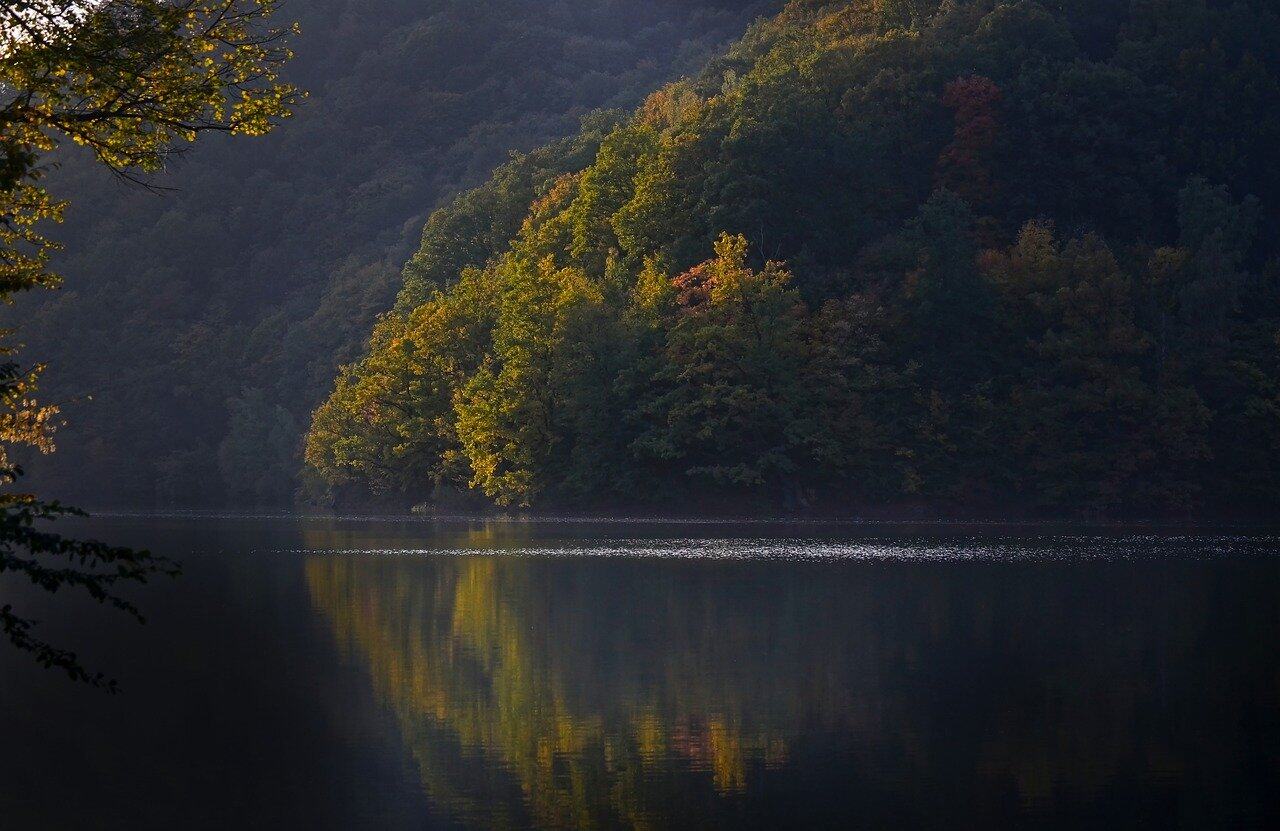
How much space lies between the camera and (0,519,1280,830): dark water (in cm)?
1747

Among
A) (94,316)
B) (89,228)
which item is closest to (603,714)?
(94,316)

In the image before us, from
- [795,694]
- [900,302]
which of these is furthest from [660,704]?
[900,302]

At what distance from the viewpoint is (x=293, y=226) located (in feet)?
553

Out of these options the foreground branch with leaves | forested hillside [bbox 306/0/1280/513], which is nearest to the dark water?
the foreground branch with leaves

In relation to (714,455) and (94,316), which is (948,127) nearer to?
(714,455)

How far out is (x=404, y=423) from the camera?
9788 centimetres

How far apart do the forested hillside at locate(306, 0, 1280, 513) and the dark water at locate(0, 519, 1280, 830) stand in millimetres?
41009

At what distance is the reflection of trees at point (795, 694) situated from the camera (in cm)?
1798

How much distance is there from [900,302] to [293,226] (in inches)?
3698

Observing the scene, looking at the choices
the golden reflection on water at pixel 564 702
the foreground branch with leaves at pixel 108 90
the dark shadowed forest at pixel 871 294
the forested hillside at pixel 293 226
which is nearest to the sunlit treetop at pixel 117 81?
the foreground branch with leaves at pixel 108 90

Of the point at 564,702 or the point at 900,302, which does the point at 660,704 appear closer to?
the point at 564,702

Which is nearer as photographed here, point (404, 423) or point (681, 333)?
point (681, 333)

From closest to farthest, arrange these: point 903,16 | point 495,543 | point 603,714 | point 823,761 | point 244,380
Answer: point 823,761, point 603,714, point 495,543, point 903,16, point 244,380

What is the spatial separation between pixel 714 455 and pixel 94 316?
8204cm
